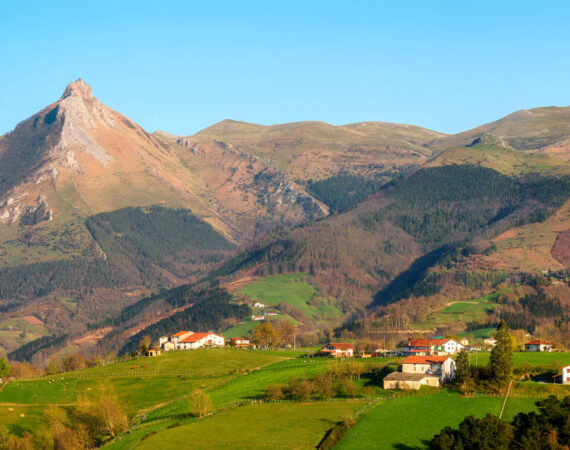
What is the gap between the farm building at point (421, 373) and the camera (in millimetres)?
159375

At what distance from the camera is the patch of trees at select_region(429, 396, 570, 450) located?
116 m

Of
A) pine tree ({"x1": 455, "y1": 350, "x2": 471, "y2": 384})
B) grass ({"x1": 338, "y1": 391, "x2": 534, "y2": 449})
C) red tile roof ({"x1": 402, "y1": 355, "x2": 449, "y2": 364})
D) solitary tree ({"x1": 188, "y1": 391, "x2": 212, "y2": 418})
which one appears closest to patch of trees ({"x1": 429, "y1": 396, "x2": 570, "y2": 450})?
grass ({"x1": 338, "y1": 391, "x2": 534, "y2": 449})

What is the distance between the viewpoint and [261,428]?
13938cm

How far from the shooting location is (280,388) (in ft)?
543

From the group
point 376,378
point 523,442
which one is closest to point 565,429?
point 523,442

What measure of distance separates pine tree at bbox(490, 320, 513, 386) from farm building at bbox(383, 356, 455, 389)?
33.3 feet

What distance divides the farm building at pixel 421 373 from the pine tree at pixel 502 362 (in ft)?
33.3

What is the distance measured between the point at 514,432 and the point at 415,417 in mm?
18795

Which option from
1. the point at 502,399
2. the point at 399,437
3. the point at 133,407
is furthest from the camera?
the point at 133,407

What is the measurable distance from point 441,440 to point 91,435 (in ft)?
227

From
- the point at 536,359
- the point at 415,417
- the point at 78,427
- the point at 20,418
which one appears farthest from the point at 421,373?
the point at 20,418

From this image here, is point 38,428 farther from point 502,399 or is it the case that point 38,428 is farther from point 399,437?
point 502,399

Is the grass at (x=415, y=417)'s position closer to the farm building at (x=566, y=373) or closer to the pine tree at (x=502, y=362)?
the pine tree at (x=502, y=362)

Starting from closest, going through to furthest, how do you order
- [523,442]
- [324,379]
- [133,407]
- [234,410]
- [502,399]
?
[523,442]
[502,399]
[234,410]
[324,379]
[133,407]
